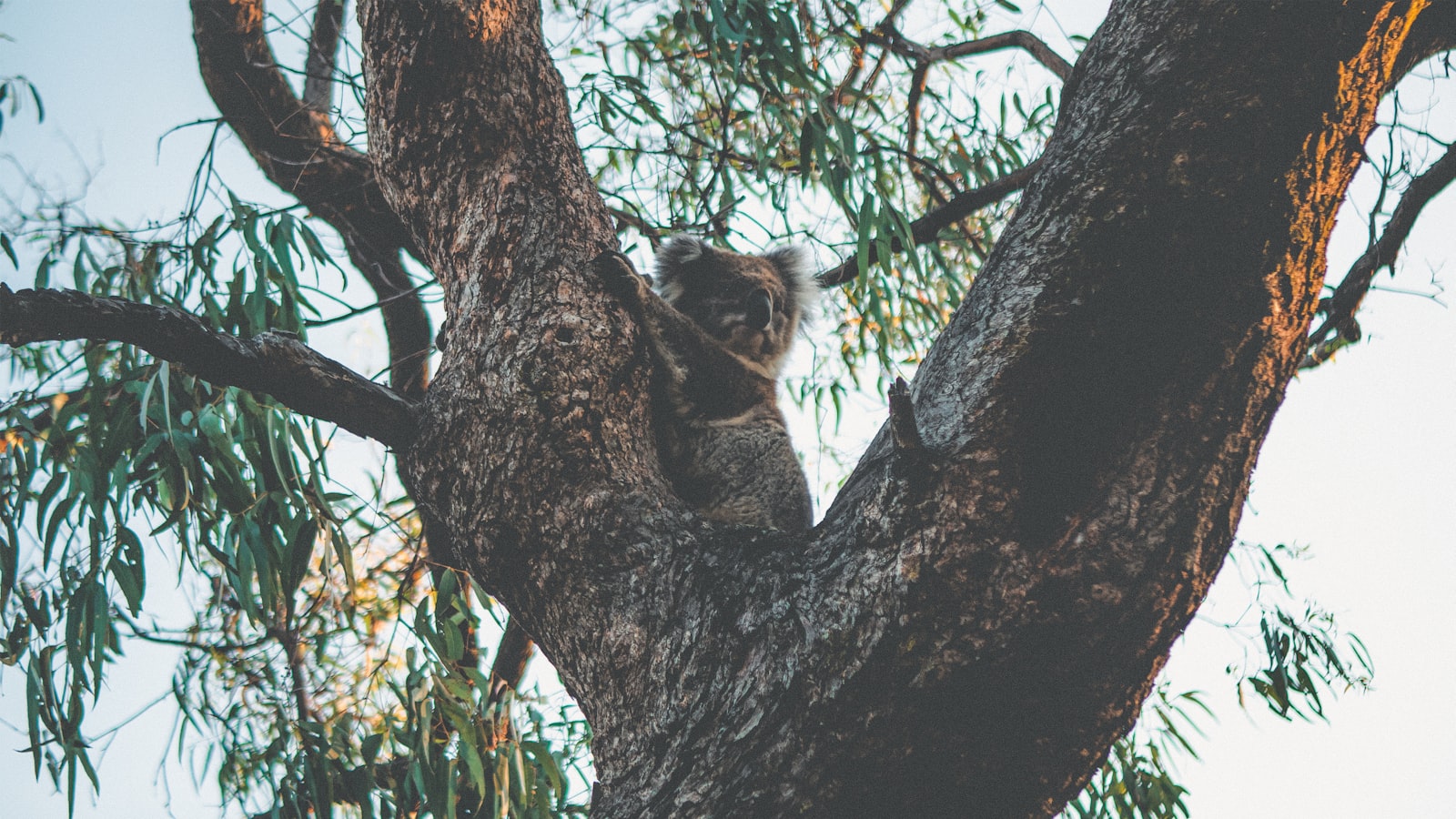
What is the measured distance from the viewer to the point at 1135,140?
1363 mm

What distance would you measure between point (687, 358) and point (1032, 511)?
3.99 feet

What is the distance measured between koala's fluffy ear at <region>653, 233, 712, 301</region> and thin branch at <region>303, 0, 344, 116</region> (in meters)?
1.35

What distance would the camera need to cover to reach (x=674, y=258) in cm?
317

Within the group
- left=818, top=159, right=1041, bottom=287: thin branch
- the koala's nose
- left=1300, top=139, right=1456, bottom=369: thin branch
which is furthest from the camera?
the koala's nose

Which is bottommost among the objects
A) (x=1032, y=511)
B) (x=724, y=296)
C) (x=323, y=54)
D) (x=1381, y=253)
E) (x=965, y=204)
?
(x=1032, y=511)

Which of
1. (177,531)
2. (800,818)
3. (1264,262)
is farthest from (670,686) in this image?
(177,531)

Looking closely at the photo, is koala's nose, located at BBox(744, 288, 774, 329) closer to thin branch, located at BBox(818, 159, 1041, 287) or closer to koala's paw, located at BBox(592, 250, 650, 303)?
thin branch, located at BBox(818, 159, 1041, 287)

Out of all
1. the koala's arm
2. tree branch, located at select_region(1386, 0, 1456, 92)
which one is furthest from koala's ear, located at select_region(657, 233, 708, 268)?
tree branch, located at select_region(1386, 0, 1456, 92)

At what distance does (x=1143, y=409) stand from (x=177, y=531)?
7.26 feet

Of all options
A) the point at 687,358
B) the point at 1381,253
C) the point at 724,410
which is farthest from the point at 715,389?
the point at 1381,253

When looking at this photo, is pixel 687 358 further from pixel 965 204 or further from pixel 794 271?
pixel 794 271

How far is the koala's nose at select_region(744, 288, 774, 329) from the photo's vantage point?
308 centimetres

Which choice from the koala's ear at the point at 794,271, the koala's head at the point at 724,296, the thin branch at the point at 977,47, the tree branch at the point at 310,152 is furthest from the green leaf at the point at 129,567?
the thin branch at the point at 977,47

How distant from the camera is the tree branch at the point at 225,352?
4.50ft
